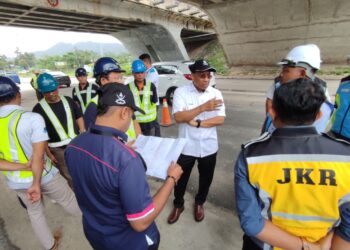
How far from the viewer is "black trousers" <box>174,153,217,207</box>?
8.89 ft

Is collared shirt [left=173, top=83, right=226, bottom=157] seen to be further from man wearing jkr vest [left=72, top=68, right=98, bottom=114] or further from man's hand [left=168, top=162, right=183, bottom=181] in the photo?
man wearing jkr vest [left=72, top=68, right=98, bottom=114]

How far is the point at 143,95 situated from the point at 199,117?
1341 millimetres

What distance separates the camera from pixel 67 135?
276 centimetres

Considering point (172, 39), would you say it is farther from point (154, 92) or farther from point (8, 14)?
point (154, 92)

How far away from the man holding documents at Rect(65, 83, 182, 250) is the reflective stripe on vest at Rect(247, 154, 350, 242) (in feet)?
1.92

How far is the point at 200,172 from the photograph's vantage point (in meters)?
2.84

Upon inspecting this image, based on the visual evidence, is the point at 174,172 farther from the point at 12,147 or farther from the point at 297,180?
the point at 12,147

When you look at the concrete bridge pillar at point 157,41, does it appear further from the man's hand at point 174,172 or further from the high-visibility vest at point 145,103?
the man's hand at point 174,172

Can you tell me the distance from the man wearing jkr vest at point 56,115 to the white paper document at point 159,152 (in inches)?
49.1

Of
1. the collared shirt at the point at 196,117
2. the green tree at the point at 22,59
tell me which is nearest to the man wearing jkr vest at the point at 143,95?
the collared shirt at the point at 196,117

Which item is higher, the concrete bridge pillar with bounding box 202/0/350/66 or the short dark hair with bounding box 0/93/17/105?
the concrete bridge pillar with bounding box 202/0/350/66

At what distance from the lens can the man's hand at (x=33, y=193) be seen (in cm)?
206

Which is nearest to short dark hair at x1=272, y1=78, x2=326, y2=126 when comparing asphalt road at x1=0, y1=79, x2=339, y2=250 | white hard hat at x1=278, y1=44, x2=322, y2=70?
white hard hat at x1=278, y1=44, x2=322, y2=70

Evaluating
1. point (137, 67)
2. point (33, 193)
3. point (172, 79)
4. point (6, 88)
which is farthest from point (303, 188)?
point (172, 79)
